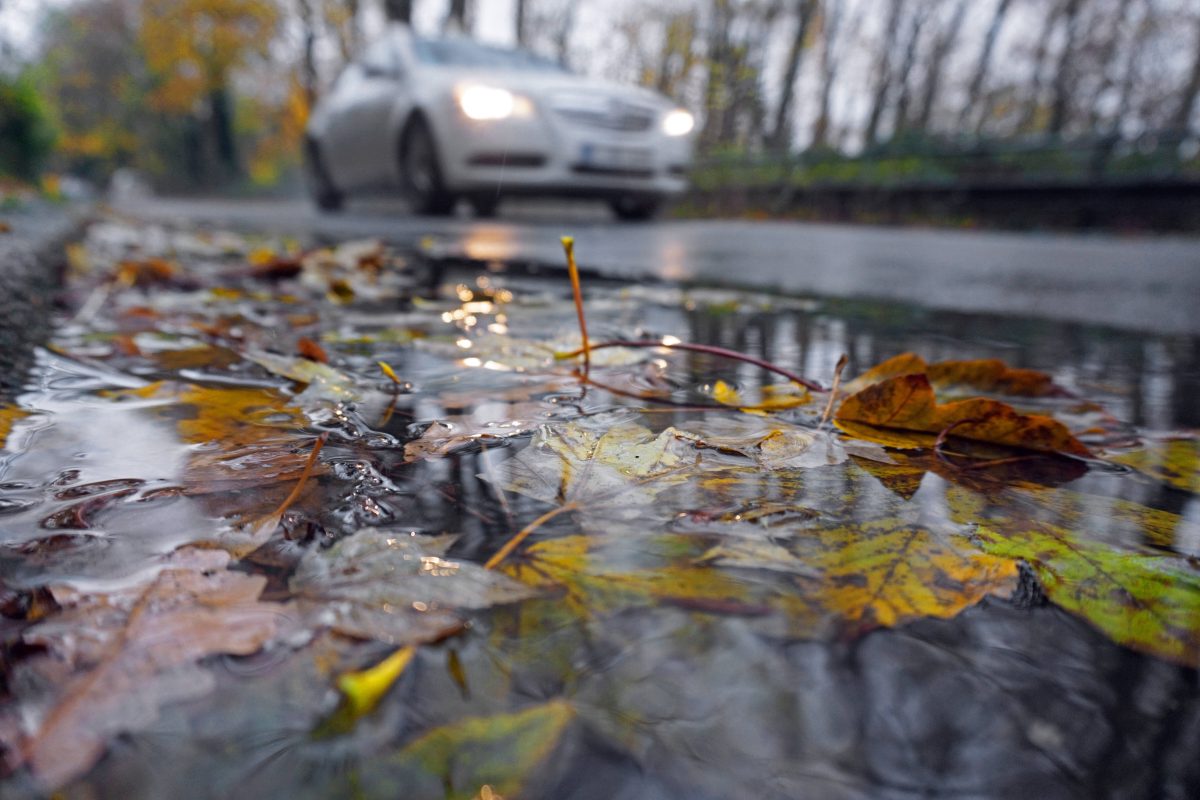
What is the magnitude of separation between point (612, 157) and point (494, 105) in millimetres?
902

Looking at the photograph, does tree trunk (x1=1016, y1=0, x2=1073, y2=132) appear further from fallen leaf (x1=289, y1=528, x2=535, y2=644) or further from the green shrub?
fallen leaf (x1=289, y1=528, x2=535, y2=644)

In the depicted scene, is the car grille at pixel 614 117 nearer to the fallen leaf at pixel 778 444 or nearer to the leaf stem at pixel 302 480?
the fallen leaf at pixel 778 444

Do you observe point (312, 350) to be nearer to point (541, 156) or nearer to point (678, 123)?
point (541, 156)

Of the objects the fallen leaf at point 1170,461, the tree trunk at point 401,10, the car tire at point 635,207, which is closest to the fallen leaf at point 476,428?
the fallen leaf at point 1170,461

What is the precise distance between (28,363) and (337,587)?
0.94 meters

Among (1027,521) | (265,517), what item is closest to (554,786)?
(265,517)

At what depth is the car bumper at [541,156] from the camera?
18.4ft

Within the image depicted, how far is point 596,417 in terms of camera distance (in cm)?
93

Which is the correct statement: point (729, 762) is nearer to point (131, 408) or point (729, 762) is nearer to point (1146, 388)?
point (131, 408)

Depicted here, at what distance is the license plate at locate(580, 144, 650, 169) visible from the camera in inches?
224

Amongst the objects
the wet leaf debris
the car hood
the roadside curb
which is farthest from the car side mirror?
the wet leaf debris

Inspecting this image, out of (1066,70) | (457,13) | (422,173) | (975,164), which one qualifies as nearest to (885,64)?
(1066,70)

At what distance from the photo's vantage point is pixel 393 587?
50 centimetres

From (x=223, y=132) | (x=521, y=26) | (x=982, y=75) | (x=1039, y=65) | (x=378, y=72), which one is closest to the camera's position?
(x=378, y=72)
